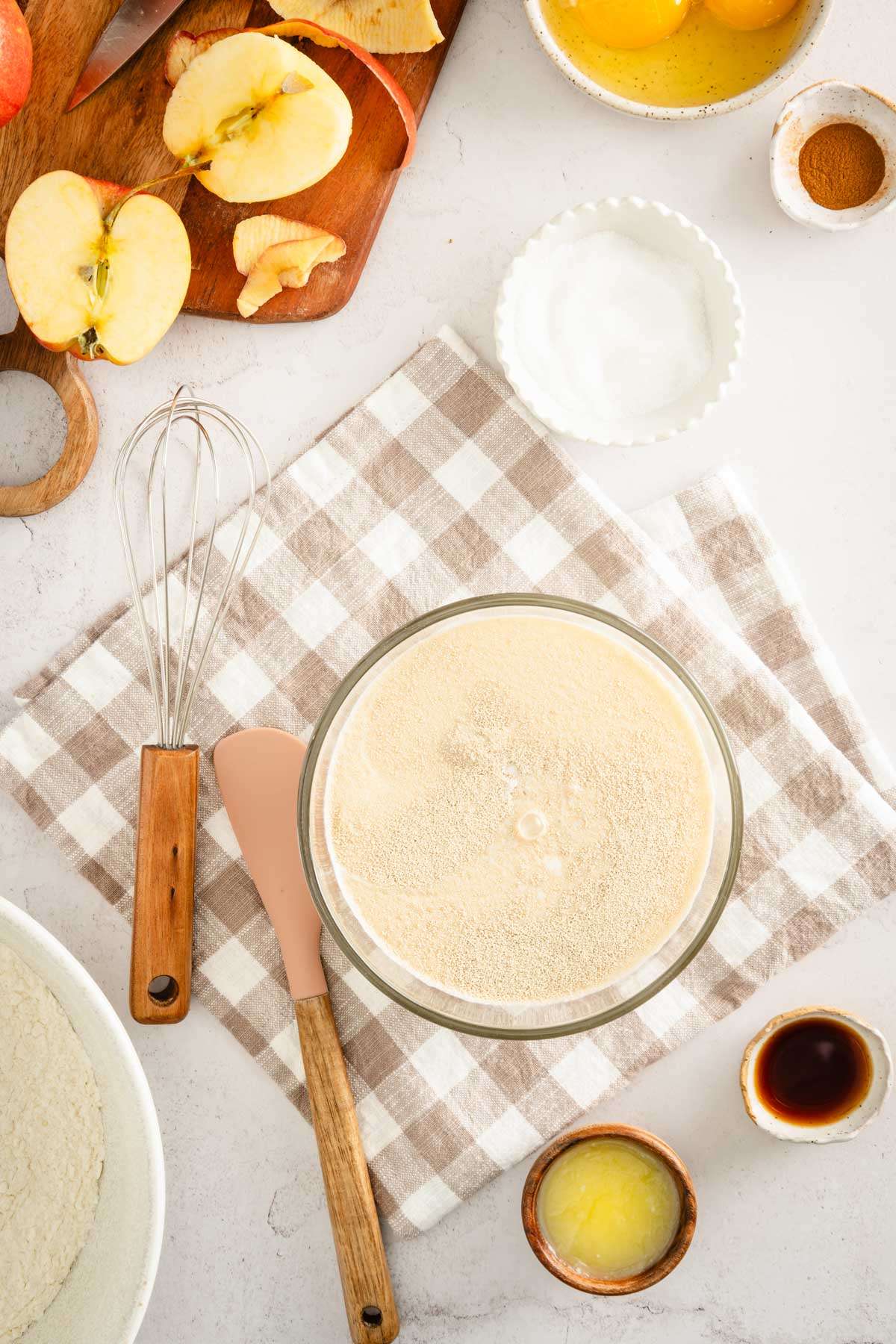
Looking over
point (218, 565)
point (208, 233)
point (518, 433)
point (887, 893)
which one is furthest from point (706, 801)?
point (208, 233)

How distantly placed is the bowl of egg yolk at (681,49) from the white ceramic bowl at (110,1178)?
0.88m

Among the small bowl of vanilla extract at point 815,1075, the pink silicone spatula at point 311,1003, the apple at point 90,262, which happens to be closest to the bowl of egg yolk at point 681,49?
the apple at point 90,262

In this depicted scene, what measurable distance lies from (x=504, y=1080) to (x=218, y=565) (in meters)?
0.55

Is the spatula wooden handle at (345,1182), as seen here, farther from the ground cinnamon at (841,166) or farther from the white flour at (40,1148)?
the ground cinnamon at (841,166)

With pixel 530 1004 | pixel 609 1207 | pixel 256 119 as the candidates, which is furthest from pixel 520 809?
pixel 256 119

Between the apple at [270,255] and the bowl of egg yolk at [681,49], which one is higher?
the apple at [270,255]

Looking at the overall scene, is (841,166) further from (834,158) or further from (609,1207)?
(609,1207)

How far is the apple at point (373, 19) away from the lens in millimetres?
918

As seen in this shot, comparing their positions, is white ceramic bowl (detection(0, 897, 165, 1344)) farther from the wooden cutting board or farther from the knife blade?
the knife blade

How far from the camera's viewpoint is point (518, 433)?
3.11ft

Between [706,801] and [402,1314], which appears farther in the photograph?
[402,1314]

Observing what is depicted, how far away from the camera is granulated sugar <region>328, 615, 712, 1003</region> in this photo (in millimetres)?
768

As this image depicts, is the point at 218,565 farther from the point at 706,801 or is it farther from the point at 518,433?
the point at 706,801

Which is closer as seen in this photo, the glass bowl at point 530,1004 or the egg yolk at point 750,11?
the glass bowl at point 530,1004
